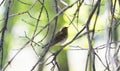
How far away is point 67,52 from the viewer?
3020mm

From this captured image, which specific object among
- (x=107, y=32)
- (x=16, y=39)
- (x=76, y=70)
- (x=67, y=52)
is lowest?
(x=76, y=70)

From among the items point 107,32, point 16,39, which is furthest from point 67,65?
point 107,32

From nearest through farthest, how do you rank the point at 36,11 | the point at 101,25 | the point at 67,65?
the point at 101,25
the point at 36,11
the point at 67,65

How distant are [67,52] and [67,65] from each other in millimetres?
137

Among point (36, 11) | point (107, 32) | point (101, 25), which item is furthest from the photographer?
point (36, 11)

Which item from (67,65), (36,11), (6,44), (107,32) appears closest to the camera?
(107,32)

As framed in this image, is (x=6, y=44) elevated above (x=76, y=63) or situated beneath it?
elevated above

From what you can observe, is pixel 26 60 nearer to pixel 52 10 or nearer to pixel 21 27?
pixel 21 27

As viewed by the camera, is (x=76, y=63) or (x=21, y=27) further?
(x=76, y=63)

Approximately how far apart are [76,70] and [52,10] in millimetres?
704

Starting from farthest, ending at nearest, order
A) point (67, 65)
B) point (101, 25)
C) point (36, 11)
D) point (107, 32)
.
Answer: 1. point (67, 65)
2. point (36, 11)
3. point (101, 25)
4. point (107, 32)

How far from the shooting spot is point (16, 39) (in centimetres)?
271

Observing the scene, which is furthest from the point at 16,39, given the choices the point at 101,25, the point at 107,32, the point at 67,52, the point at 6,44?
the point at 107,32

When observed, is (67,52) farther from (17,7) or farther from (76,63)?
(17,7)
